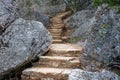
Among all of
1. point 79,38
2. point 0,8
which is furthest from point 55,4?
point 0,8

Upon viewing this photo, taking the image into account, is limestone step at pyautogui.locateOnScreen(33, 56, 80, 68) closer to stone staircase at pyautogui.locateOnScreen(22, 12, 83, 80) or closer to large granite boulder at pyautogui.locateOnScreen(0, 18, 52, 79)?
stone staircase at pyautogui.locateOnScreen(22, 12, 83, 80)

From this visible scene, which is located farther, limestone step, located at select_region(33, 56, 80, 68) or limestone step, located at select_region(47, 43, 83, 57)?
limestone step, located at select_region(47, 43, 83, 57)

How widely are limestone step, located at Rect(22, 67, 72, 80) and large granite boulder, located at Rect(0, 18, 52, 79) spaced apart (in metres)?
0.32

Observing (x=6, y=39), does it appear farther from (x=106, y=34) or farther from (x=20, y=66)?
(x=106, y=34)

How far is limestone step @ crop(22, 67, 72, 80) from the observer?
6.48 meters

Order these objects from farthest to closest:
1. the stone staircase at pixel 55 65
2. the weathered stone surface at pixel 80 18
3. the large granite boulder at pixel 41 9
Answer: the weathered stone surface at pixel 80 18 < the large granite boulder at pixel 41 9 < the stone staircase at pixel 55 65

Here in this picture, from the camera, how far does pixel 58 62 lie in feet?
23.8

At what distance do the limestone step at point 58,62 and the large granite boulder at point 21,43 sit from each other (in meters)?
0.28

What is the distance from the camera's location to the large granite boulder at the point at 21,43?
22.1ft

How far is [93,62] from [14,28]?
8.29 feet

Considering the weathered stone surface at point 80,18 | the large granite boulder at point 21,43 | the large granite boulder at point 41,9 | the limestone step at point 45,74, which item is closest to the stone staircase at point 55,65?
the limestone step at point 45,74

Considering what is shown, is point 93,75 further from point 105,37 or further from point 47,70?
point 47,70

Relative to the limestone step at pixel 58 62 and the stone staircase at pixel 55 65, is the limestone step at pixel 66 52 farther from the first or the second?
the limestone step at pixel 58 62

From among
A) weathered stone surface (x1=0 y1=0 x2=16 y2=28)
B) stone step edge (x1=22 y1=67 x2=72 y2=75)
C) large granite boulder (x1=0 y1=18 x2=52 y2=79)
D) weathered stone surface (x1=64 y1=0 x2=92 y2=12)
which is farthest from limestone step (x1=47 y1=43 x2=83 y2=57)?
weathered stone surface (x1=64 y1=0 x2=92 y2=12)
